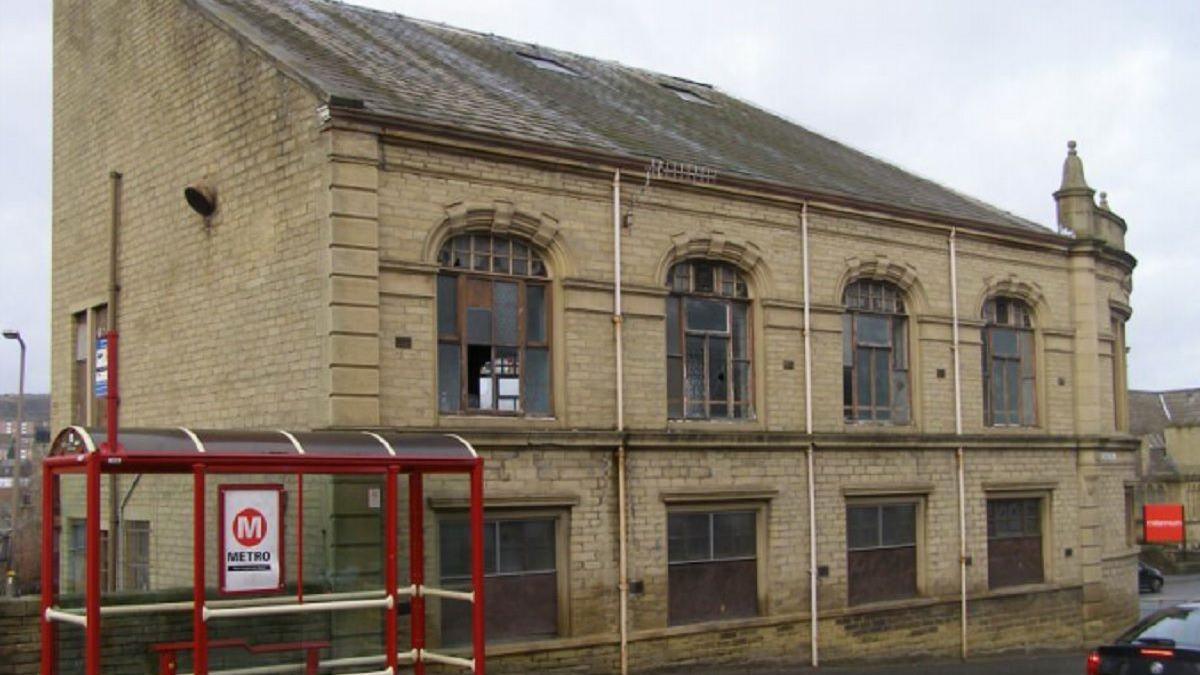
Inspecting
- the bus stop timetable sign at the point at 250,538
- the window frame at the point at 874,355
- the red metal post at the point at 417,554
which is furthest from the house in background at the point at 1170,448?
the bus stop timetable sign at the point at 250,538

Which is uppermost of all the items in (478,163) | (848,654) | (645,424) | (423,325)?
(478,163)

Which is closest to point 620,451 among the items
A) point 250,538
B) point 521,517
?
point 521,517

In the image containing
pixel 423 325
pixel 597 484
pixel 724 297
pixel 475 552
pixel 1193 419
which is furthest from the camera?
pixel 1193 419

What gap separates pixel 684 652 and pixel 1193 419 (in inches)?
2399

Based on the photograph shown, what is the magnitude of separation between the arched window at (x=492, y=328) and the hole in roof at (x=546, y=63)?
25.1ft

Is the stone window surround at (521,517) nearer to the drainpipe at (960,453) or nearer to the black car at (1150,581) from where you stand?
the drainpipe at (960,453)

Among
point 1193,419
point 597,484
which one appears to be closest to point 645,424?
point 597,484

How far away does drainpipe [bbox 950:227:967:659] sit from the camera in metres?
23.2

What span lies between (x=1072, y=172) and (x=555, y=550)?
14249 mm

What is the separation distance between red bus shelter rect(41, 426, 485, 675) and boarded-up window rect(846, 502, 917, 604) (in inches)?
346

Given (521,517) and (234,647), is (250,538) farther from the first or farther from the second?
(521,517)

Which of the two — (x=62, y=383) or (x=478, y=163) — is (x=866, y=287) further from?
(x=62, y=383)

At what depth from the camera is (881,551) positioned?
73.3 feet

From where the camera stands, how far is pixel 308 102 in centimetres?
1669
